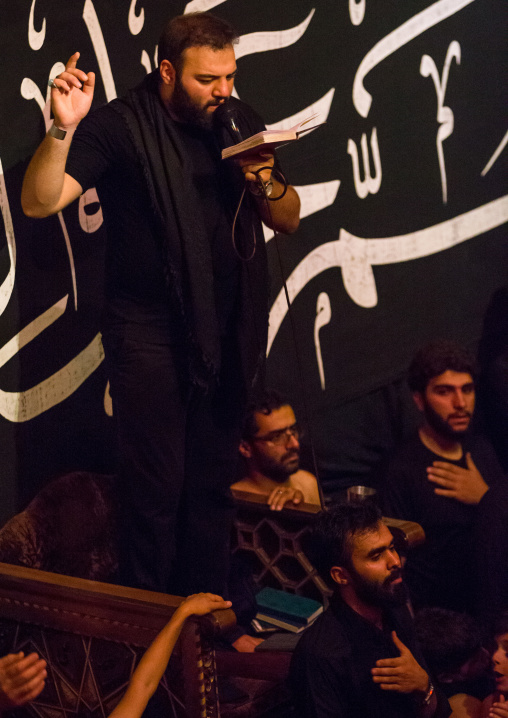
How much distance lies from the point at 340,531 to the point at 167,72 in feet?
4.50

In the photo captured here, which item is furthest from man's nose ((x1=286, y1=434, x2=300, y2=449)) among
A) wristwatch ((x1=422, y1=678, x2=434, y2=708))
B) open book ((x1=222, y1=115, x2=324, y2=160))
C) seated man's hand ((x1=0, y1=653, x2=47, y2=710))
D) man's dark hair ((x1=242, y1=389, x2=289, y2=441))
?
open book ((x1=222, y1=115, x2=324, y2=160))

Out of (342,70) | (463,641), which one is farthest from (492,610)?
(342,70)

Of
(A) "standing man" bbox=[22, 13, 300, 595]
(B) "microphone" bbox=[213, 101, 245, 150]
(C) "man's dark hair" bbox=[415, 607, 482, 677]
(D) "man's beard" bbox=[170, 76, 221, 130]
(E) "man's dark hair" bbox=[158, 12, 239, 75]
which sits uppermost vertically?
(E) "man's dark hair" bbox=[158, 12, 239, 75]

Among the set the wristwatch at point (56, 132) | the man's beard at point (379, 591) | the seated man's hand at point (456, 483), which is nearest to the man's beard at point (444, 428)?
the seated man's hand at point (456, 483)

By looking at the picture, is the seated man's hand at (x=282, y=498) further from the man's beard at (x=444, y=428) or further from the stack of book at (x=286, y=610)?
the man's beard at (x=444, y=428)

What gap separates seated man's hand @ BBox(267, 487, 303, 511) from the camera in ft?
11.3

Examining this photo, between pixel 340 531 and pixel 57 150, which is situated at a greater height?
pixel 57 150

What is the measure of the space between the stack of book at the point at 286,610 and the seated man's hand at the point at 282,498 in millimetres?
343

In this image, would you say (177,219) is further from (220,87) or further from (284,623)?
(284,623)

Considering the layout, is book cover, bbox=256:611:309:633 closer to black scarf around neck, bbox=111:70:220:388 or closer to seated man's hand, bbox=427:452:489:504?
seated man's hand, bbox=427:452:489:504

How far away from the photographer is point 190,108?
2531 mm

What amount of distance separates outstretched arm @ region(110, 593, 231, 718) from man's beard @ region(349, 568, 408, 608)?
0.43 meters

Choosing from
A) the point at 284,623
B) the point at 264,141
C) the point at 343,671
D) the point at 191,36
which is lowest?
the point at 284,623

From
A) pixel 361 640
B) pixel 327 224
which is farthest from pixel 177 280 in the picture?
pixel 327 224
